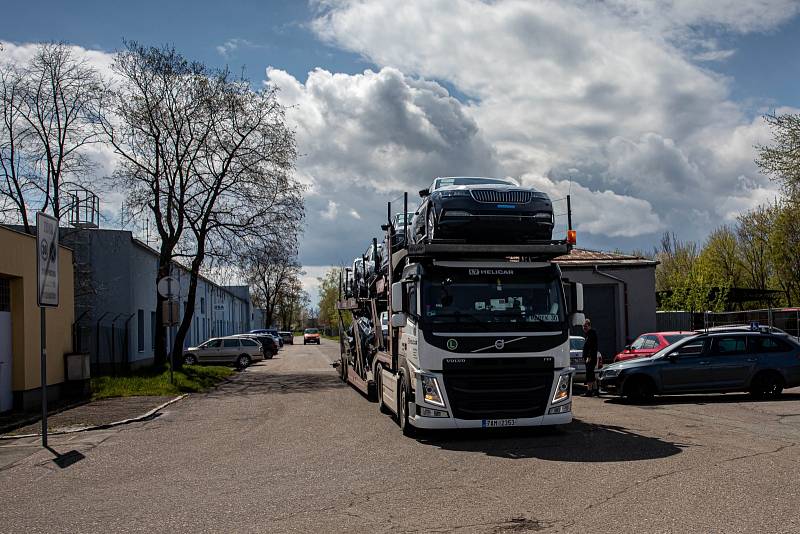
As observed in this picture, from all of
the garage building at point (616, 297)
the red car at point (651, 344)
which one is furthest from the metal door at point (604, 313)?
the red car at point (651, 344)

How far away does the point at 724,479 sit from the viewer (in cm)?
823

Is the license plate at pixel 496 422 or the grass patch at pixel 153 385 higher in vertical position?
the license plate at pixel 496 422

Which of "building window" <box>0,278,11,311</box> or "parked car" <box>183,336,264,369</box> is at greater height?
"building window" <box>0,278,11,311</box>

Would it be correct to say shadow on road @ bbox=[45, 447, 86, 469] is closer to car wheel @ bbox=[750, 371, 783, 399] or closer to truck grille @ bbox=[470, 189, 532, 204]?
truck grille @ bbox=[470, 189, 532, 204]

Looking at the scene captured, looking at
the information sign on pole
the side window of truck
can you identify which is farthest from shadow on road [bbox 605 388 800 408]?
the information sign on pole

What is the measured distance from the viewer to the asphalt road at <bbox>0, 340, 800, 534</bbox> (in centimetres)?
692

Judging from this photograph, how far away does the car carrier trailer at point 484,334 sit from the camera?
11.3m

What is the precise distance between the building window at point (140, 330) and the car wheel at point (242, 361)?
4.60m

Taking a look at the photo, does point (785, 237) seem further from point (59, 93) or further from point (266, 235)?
point (59, 93)

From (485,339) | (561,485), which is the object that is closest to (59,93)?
(485,339)

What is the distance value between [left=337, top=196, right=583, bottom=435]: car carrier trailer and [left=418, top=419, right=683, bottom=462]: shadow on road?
1.14ft

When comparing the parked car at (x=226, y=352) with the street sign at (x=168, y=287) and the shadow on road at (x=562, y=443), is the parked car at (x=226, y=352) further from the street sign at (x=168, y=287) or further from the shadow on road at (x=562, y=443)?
the shadow on road at (x=562, y=443)

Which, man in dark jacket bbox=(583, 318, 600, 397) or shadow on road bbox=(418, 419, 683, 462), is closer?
shadow on road bbox=(418, 419, 683, 462)

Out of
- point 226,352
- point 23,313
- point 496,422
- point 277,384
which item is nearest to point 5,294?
point 23,313
